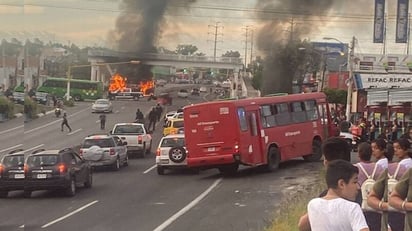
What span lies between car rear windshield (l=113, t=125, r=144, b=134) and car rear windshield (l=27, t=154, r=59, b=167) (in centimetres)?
881

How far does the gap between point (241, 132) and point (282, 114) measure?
2.35 m

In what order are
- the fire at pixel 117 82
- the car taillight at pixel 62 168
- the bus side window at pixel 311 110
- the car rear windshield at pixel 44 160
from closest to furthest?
the car rear windshield at pixel 44 160
the car taillight at pixel 62 168
the bus side window at pixel 311 110
the fire at pixel 117 82

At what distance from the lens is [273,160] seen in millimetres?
24828

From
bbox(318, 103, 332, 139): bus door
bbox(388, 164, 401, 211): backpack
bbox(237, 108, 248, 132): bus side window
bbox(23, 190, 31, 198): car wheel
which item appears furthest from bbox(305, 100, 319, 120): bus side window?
bbox(388, 164, 401, 211): backpack

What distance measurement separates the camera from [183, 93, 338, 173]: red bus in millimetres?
23938

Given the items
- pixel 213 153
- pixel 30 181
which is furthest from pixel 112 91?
pixel 30 181

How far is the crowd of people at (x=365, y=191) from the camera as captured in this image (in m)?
4.72

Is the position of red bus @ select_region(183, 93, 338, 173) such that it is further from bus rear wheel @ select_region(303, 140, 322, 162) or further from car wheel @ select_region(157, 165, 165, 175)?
car wheel @ select_region(157, 165, 165, 175)

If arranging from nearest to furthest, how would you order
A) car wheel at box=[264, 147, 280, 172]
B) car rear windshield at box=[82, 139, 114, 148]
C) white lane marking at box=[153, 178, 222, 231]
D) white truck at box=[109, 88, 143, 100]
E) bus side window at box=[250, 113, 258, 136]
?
1. white lane marking at box=[153, 178, 222, 231]
2. bus side window at box=[250, 113, 258, 136]
3. car wheel at box=[264, 147, 280, 172]
4. car rear windshield at box=[82, 139, 114, 148]
5. white truck at box=[109, 88, 143, 100]

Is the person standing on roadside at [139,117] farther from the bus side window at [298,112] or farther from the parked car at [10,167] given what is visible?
the parked car at [10,167]

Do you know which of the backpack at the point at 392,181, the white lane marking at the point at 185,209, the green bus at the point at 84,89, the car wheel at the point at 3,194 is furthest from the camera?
the green bus at the point at 84,89

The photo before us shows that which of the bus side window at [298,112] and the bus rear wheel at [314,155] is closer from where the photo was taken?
the bus side window at [298,112]

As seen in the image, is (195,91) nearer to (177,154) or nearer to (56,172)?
(177,154)

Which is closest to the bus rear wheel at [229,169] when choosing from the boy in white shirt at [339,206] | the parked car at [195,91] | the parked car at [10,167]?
the parked car at [195,91]
